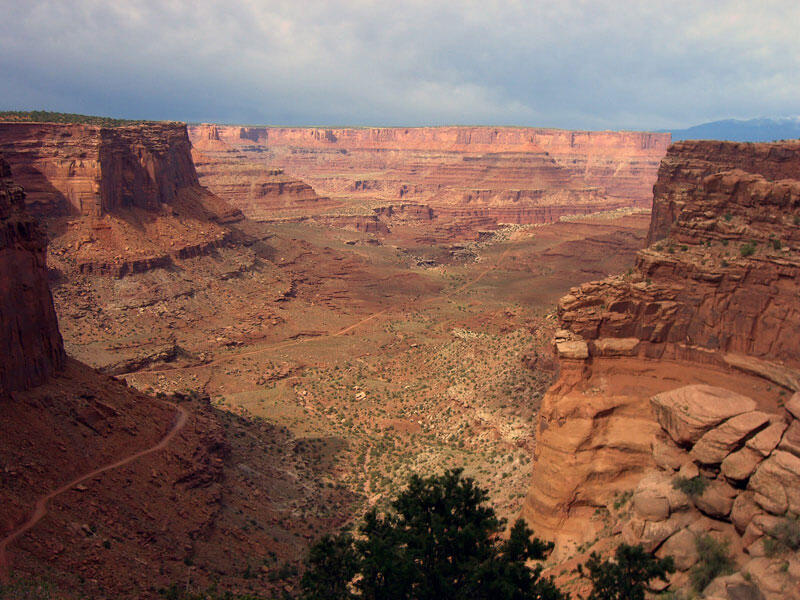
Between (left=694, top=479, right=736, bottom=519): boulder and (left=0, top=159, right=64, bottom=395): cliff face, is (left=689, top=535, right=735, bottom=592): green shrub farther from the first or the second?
(left=0, top=159, right=64, bottom=395): cliff face

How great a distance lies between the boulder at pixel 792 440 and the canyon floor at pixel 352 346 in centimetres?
1200

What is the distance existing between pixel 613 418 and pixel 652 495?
383cm

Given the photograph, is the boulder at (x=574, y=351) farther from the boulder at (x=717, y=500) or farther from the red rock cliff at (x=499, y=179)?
the red rock cliff at (x=499, y=179)

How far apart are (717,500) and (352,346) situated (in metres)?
42.0

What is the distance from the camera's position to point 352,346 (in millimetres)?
56062

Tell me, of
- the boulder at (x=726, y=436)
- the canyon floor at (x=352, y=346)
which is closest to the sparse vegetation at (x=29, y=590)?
the canyon floor at (x=352, y=346)

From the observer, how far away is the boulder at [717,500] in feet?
51.7

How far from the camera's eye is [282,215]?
390 feet

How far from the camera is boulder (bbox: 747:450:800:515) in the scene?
14.2 m

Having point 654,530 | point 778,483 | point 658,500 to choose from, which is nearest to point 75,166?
point 658,500

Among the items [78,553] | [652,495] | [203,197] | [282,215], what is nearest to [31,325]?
[78,553]

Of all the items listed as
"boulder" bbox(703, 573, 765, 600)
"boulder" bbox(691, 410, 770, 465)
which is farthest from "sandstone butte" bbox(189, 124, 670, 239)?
"boulder" bbox(703, 573, 765, 600)

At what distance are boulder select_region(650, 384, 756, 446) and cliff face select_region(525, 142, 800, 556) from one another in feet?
4.29

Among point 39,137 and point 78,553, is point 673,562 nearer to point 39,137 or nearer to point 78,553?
point 78,553
